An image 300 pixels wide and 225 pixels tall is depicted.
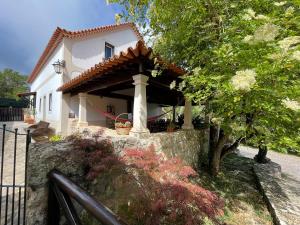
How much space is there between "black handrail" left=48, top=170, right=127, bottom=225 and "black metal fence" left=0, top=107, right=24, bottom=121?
20.5 meters

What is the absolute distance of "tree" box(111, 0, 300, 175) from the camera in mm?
2297

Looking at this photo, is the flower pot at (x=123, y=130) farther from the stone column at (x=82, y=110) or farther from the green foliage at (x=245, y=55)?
the stone column at (x=82, y=110)

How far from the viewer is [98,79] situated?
6168mm

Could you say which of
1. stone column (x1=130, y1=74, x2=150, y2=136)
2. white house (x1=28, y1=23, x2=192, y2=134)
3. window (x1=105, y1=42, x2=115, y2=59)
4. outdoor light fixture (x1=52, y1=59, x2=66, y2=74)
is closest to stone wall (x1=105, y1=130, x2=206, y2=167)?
stone column (x1=130, y1=74, x2=150, y2=136)

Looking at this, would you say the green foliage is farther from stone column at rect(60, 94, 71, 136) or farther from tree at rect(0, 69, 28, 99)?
tree at rect(0, 69, 28, 99)

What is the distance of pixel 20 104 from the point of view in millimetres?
23688

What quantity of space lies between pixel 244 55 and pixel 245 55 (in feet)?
0.04

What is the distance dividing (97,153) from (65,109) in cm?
603

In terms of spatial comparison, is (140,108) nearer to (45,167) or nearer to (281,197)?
(45,167)

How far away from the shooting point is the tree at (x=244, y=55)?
230 centimetres

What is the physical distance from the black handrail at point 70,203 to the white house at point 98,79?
321 cm

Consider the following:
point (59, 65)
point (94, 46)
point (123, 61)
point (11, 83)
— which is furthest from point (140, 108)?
point (11, 83)

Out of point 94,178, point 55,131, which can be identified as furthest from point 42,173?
point 55,131

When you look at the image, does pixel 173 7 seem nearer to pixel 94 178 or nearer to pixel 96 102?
pixel 94 178
